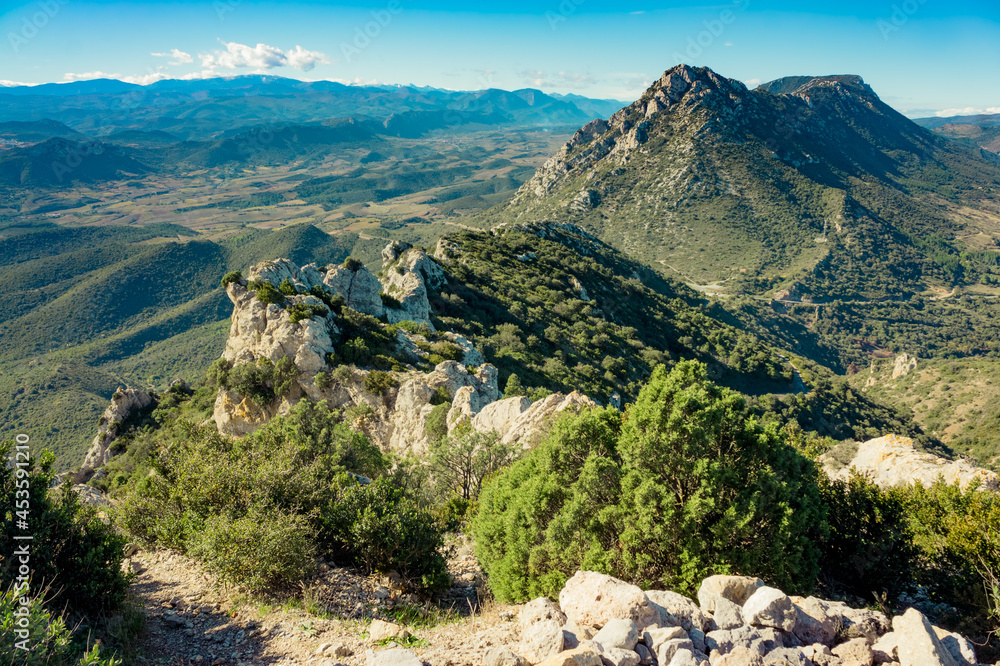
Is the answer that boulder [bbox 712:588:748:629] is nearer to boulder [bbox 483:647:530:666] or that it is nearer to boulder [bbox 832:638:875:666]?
boulder [bbox 832:638:875:666]

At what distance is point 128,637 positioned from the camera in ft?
36.2

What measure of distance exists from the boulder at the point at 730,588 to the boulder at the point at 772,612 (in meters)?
0.85

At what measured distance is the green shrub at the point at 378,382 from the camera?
32469mm

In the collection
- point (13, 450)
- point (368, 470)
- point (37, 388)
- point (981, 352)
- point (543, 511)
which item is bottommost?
point (37, 388)

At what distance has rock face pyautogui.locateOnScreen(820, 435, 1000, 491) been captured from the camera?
67.6 ft

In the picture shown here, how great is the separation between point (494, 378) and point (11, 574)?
26177 mm

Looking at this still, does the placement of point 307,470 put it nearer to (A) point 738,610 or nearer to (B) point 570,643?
(B) point 570,643

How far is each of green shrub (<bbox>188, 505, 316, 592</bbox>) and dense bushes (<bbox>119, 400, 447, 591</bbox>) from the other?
1.0 inches

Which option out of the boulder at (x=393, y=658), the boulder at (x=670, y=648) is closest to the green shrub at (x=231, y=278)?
the boulder at (x=393, y=658)

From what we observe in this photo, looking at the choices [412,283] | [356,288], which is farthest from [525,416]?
[412,283]

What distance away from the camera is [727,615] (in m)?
10.0

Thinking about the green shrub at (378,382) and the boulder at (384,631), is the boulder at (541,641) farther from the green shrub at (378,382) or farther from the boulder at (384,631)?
the green shrub at (378,382)

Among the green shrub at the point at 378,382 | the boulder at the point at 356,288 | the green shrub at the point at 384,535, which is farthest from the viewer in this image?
the boulder at the point at 356,288

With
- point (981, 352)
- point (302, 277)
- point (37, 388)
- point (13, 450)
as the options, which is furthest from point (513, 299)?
point (981, 352)
